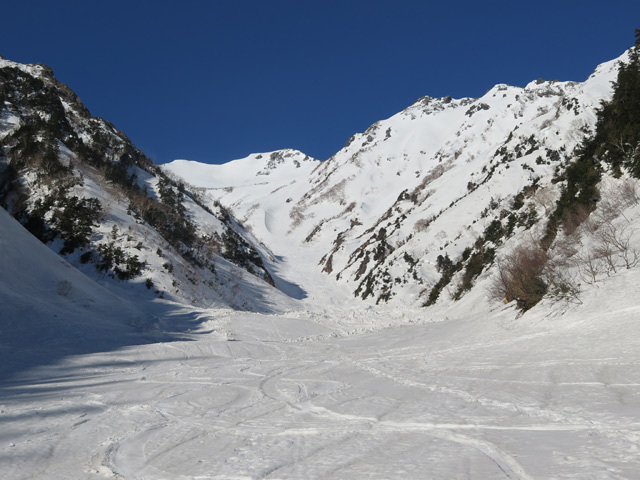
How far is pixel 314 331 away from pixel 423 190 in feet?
138

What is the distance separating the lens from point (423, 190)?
56.5 m

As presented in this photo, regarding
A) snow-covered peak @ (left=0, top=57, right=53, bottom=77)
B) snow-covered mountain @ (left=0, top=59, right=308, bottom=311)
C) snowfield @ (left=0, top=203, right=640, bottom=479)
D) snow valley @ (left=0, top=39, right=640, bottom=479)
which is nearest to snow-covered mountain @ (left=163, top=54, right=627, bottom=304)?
snow valley @ (left=0, top=39, right=640, bottom=479)

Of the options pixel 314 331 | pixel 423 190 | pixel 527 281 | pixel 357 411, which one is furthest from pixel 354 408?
pixel 423 190

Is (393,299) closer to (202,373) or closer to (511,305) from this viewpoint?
(511,305)

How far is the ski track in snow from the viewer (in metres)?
3.25

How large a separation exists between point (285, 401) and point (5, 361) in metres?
6.51

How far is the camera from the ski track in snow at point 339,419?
10.7 feet

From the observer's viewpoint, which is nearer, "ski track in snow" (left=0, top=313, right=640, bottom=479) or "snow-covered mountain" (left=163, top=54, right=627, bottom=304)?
"ski track in snow" (left=0, top=313, right=640, bottom=479)

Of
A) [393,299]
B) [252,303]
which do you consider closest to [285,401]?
[252,303]

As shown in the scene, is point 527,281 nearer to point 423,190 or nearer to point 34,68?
point 423,190

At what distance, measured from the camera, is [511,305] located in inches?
518

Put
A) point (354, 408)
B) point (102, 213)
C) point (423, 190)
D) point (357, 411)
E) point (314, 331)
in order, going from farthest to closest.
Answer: point (423, 190) → point (102, 213) → point (314, 331) → point (354, 408) → point (357, 411)

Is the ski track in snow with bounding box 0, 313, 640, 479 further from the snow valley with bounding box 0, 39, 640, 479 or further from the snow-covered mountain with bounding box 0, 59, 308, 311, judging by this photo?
the snow-covered mountain with bounding box 0, 59, 308, 311

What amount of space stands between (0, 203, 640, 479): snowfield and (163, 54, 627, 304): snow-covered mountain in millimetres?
18345
